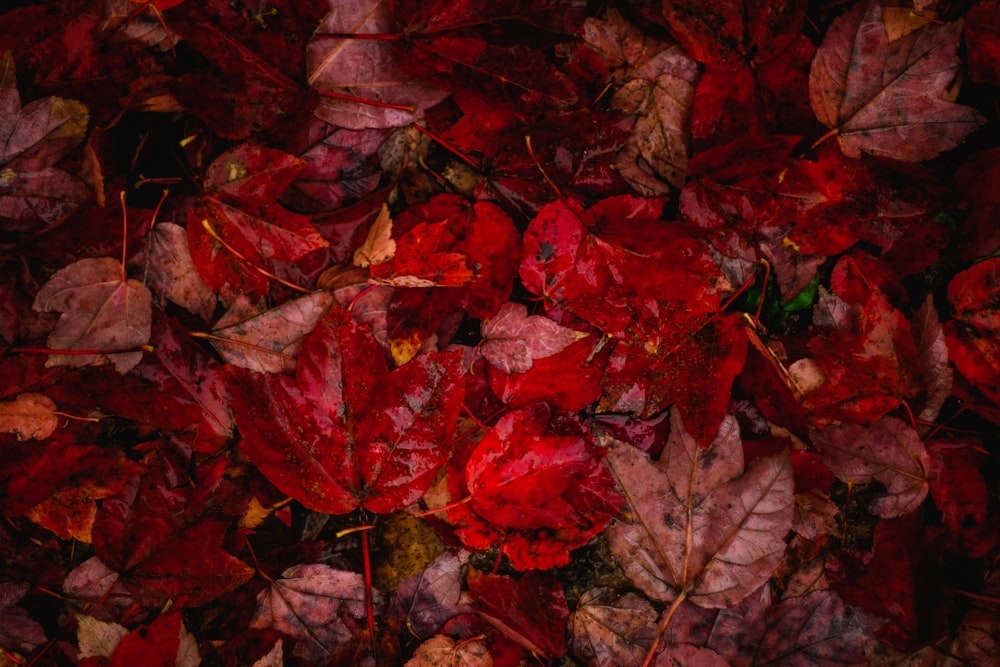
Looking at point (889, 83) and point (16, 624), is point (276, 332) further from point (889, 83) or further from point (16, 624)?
point (889, 83)

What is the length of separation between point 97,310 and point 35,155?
1.16 ft

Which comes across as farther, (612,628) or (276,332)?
(612,628)

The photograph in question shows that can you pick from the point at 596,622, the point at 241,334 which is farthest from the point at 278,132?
the point at 596,622

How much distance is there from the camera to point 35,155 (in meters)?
1.23

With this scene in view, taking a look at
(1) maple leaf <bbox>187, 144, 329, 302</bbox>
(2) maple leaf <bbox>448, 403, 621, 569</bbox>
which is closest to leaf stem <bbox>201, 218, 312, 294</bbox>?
(1) maple leaf <bbox>187, 144, 329, 302</bbox>

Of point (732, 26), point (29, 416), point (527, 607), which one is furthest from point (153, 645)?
point (732, 26)

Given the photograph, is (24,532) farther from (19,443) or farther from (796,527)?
(796,527)

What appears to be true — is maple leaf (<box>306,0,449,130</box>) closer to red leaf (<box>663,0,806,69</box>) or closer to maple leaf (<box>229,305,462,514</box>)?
maple leaf (<box>229,305,462,514</box>)

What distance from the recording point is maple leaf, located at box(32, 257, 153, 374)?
1.23 m

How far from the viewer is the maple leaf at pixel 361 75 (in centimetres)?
125

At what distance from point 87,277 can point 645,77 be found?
4.43 ft

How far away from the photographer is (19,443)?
129cm

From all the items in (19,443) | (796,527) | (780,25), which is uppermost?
(780,25)

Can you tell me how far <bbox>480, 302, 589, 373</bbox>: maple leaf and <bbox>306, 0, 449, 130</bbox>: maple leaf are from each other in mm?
516
